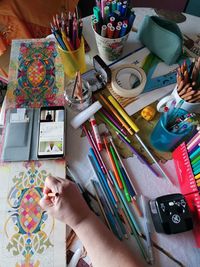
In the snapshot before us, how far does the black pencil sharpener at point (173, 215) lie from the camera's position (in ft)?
1.70

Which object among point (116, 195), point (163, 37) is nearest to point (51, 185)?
point (116, 195)

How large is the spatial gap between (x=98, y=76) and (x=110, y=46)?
8cm

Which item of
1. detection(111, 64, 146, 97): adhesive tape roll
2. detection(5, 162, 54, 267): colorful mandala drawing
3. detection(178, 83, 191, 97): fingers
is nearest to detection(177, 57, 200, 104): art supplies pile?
detection(178, 83, 191, 97): fingers

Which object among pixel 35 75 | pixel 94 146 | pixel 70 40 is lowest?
pixel 94 146

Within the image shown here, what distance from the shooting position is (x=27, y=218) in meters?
0.56

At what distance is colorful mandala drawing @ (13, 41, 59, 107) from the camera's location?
0.68 meters

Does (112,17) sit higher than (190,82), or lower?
higher

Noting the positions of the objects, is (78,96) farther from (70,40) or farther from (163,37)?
(163,37)

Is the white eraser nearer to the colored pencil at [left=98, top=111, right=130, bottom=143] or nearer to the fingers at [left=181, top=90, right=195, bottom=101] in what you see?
the colored pencil at [left=98, top=111, right=130, bottom=143]

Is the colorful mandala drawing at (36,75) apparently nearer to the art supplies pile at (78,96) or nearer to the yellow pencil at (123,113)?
the art supplies pile at (78,96)

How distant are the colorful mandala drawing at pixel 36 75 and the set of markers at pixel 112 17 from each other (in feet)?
0.58

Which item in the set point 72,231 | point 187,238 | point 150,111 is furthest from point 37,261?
point 150,111

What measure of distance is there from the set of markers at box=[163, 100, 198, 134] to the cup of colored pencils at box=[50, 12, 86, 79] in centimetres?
27

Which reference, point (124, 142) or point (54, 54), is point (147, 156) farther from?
point (54, 54)
